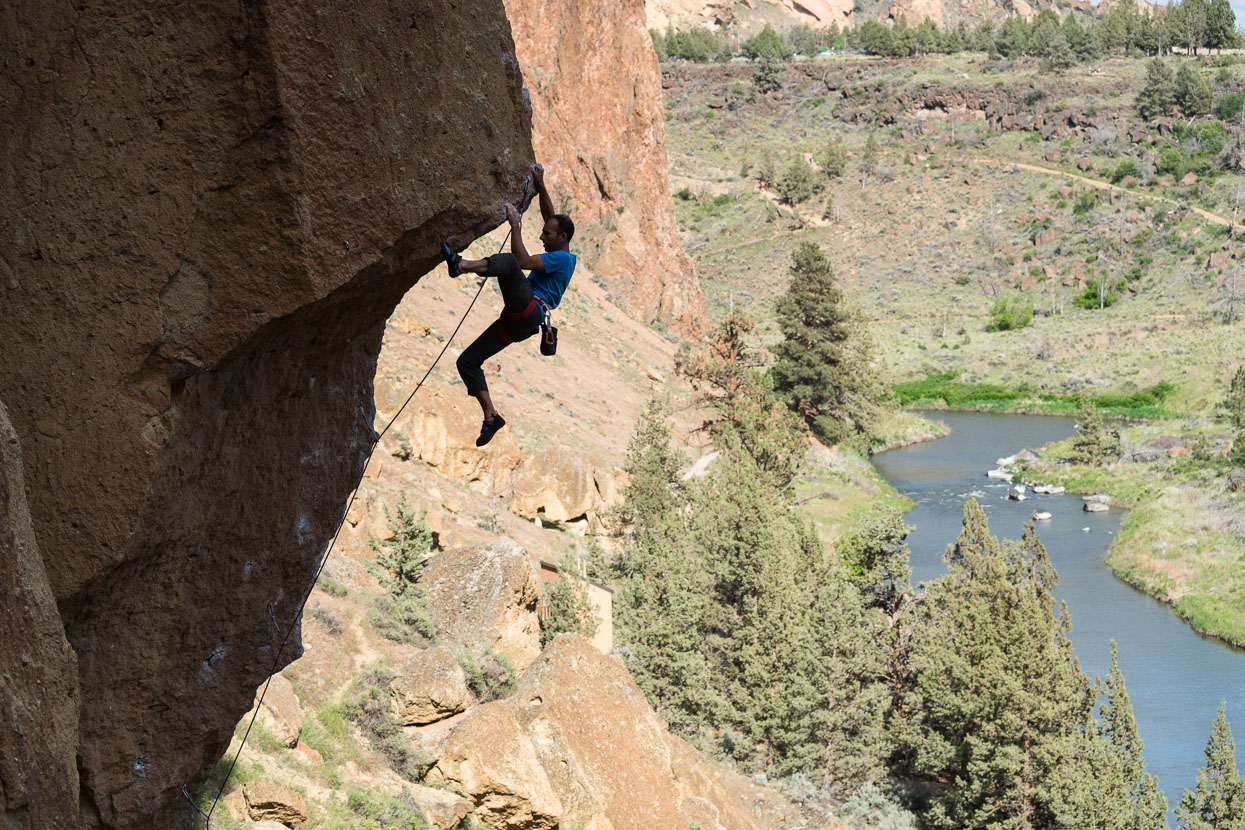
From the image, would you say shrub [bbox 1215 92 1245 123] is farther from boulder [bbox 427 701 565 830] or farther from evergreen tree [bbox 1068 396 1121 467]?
boulder [bbox 427 701 565 830]

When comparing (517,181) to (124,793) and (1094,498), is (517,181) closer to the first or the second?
(124,793)

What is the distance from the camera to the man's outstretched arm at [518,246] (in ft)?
22.2

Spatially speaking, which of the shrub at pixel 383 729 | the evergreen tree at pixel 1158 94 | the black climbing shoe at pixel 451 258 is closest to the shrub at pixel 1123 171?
the evergreen tree at pixel 1158 94

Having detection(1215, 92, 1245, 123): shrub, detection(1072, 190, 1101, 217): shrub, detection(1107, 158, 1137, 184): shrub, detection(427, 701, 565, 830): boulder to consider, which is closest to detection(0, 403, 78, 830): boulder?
detection(427, 701, 565, 830): boulder

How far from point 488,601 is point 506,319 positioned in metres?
11.9

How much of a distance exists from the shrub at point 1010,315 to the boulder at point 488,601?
7164 cm

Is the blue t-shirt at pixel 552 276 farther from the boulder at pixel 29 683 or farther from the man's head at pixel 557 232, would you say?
the boulder at pixel 29 683

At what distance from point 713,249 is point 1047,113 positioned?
42738 millimetres

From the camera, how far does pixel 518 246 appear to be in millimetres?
6883

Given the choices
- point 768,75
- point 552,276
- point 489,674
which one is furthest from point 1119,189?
point 552,276

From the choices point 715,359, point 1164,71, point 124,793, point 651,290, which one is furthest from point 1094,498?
point 1164,71

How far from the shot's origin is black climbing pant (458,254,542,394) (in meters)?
6.85

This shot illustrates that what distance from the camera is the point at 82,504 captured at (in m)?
5.34

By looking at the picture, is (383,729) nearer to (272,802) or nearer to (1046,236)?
(272,802)
